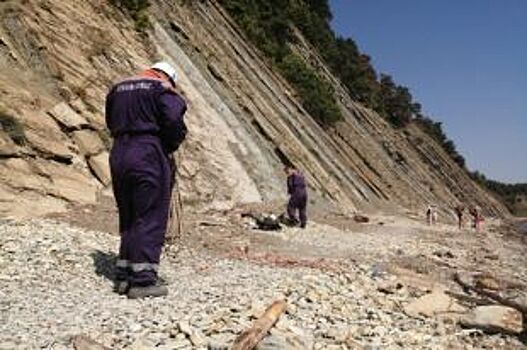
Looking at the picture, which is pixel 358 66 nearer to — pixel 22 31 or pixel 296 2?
pixel 296 2

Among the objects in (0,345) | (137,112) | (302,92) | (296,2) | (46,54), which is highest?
(296,2)

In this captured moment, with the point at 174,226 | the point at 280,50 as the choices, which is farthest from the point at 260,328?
the point at 280,50

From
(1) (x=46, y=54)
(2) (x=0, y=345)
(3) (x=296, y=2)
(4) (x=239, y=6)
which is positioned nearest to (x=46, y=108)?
(1) (x=46, y=54)

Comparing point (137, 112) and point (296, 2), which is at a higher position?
point (296, 2)

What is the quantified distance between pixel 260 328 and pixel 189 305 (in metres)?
1.02

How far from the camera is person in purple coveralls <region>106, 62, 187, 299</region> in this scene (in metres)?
7.48

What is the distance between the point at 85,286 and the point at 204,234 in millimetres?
5199

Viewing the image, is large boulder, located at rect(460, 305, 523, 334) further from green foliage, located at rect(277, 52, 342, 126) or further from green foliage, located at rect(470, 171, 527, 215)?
green foliage, located at rect(470, 171, 527, 215)

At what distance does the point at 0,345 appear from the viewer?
538 centimetres

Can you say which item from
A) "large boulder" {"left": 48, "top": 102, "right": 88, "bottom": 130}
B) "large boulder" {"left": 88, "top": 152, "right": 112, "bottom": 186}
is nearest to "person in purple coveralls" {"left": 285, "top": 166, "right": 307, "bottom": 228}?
"large boulder" {"left": 88, "top": 152, "right": 112, "bottom": 186}

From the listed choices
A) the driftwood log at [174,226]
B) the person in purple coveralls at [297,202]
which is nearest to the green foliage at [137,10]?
the person in purple coveralls at [297,202]

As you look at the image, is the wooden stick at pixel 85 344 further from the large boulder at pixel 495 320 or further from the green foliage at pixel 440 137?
the green foliage at pixel 440 137

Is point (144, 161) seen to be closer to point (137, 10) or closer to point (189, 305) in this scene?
point (189, 305)

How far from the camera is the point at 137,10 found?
2291 centimetres
